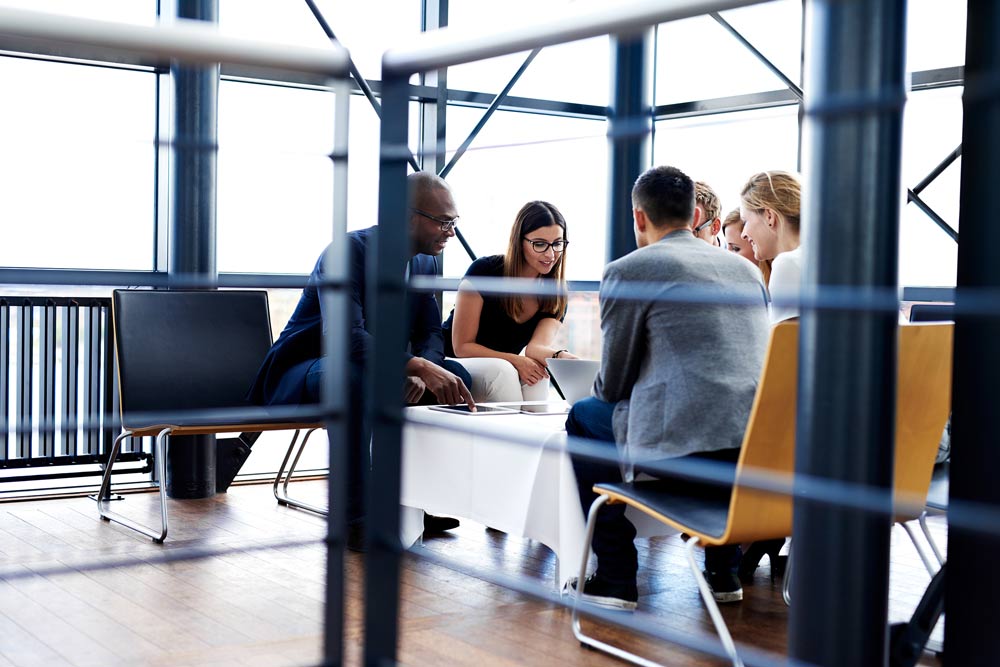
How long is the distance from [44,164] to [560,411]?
213 cm

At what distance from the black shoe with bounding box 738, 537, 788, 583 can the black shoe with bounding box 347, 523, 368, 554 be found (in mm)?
1083

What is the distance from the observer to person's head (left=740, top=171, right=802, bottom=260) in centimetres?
293

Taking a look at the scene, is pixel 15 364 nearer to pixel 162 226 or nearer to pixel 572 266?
pixel 162 226

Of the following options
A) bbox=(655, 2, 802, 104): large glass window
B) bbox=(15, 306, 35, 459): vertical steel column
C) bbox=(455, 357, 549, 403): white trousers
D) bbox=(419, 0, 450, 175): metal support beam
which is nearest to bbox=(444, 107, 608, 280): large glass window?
bbox=(419, 0, 450, 175): metal support beam

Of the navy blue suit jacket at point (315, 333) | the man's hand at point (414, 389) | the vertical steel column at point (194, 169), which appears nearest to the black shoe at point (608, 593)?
the man's hand at point (414, 389)

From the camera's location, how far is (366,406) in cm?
332

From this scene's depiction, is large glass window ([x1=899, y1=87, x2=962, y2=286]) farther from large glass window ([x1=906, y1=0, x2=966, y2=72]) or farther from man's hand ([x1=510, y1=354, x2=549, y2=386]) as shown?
man's hand ([x1=510, y1=354, x2=549, y2=386])

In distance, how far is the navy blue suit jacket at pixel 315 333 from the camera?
3.36m

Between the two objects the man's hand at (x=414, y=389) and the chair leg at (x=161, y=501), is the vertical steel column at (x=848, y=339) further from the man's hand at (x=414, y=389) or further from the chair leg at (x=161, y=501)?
the chair leg at (x=161, y=501)

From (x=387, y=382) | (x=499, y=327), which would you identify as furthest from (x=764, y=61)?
(x=387, y=382)

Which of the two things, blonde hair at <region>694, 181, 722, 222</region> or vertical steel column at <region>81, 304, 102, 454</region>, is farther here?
vertical steel column at <region>81, 304, 102, 454</region>

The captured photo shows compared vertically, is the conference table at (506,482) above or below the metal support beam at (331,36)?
below

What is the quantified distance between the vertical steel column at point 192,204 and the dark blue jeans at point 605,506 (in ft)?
6.68

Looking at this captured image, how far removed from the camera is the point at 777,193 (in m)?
2.93
